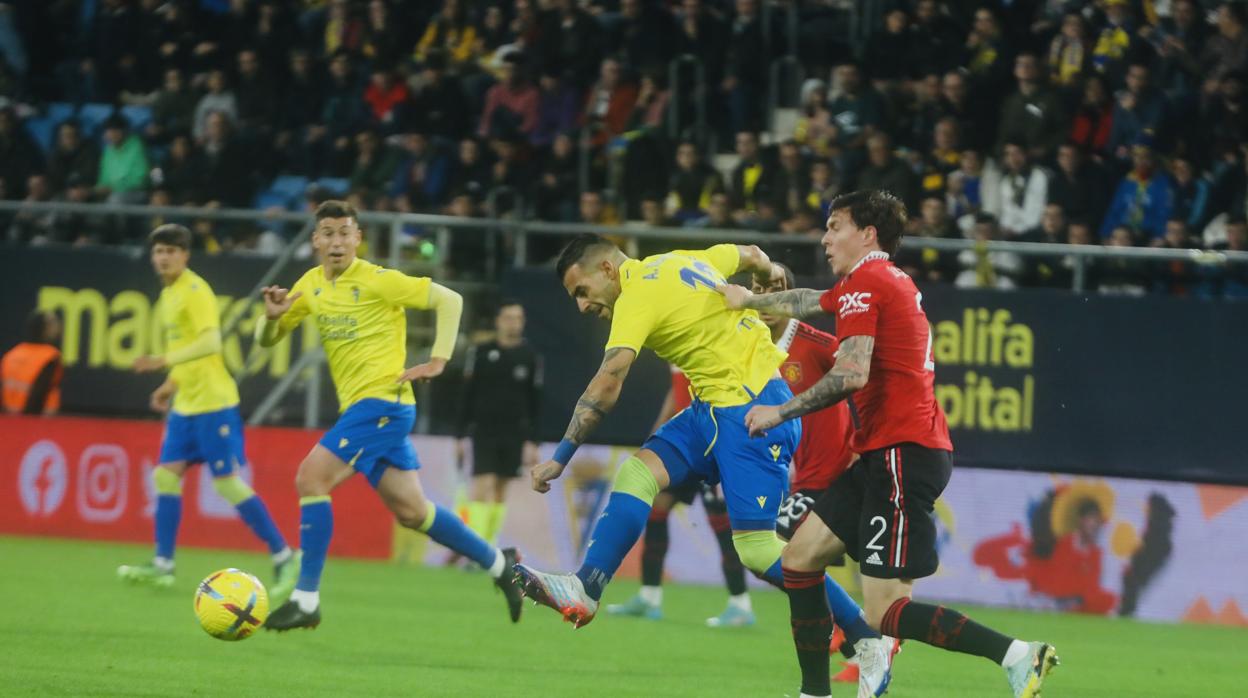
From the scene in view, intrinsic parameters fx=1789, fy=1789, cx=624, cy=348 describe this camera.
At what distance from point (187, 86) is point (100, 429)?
16.6ft

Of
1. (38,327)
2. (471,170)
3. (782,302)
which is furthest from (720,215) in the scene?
(782,302)

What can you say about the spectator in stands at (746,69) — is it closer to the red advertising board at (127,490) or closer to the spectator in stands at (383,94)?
the spectator in stands at (383,94)

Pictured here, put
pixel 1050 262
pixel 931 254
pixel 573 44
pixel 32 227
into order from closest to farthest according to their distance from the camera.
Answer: pixel 1050 262
pixel 931 254
pixel 32 227
pixel 573 44

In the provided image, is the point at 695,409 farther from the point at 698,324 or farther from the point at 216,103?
the point at 216,103

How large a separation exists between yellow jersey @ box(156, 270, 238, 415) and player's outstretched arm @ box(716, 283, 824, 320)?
553 cm

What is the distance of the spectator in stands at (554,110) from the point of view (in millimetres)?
17922

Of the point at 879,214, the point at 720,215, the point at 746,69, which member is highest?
the point at 879,214

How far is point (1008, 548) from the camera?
14.1m

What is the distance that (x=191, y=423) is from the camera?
12.5 m

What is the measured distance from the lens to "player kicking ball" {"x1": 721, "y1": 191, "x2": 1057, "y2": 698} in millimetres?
6969

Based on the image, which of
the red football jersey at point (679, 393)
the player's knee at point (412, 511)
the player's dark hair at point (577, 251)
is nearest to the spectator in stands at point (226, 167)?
the red football jersey at point (679, 393)

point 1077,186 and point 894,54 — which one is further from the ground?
point 894,54

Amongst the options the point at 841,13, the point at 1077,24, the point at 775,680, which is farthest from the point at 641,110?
the point at 775,680

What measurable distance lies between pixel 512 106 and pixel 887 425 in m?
11.4
